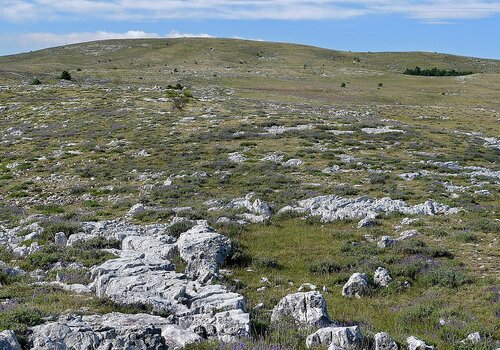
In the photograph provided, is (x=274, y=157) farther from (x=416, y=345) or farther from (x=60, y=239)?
(x=416, y=345)

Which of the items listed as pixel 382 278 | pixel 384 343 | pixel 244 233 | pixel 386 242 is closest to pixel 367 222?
pixel 386 242

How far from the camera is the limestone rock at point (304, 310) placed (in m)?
9.05

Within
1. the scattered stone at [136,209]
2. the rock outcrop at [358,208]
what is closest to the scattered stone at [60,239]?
the scattered stone at [136,209]

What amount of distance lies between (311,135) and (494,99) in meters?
65.7

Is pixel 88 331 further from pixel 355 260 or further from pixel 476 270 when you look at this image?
pixel 476 270

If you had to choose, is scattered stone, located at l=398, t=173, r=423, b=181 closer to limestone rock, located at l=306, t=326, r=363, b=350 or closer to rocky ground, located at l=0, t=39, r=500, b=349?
rocky ground, located at l=0, t=39, r=500, b=349

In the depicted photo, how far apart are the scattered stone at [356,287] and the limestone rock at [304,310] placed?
2897 mm

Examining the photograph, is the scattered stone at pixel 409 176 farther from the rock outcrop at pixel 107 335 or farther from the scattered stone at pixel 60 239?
the rock outcrop at pixel 107 335

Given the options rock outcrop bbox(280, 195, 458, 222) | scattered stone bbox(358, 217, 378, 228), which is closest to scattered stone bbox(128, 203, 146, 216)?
rock outcrop bbox(280, 195, 458, 222)

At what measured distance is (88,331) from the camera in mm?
7516

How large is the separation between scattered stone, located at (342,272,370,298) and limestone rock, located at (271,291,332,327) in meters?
2.90

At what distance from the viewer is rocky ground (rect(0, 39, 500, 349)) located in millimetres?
8664

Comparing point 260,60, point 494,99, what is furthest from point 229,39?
point 494,99

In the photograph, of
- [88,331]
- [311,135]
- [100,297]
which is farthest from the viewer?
[311,135]
